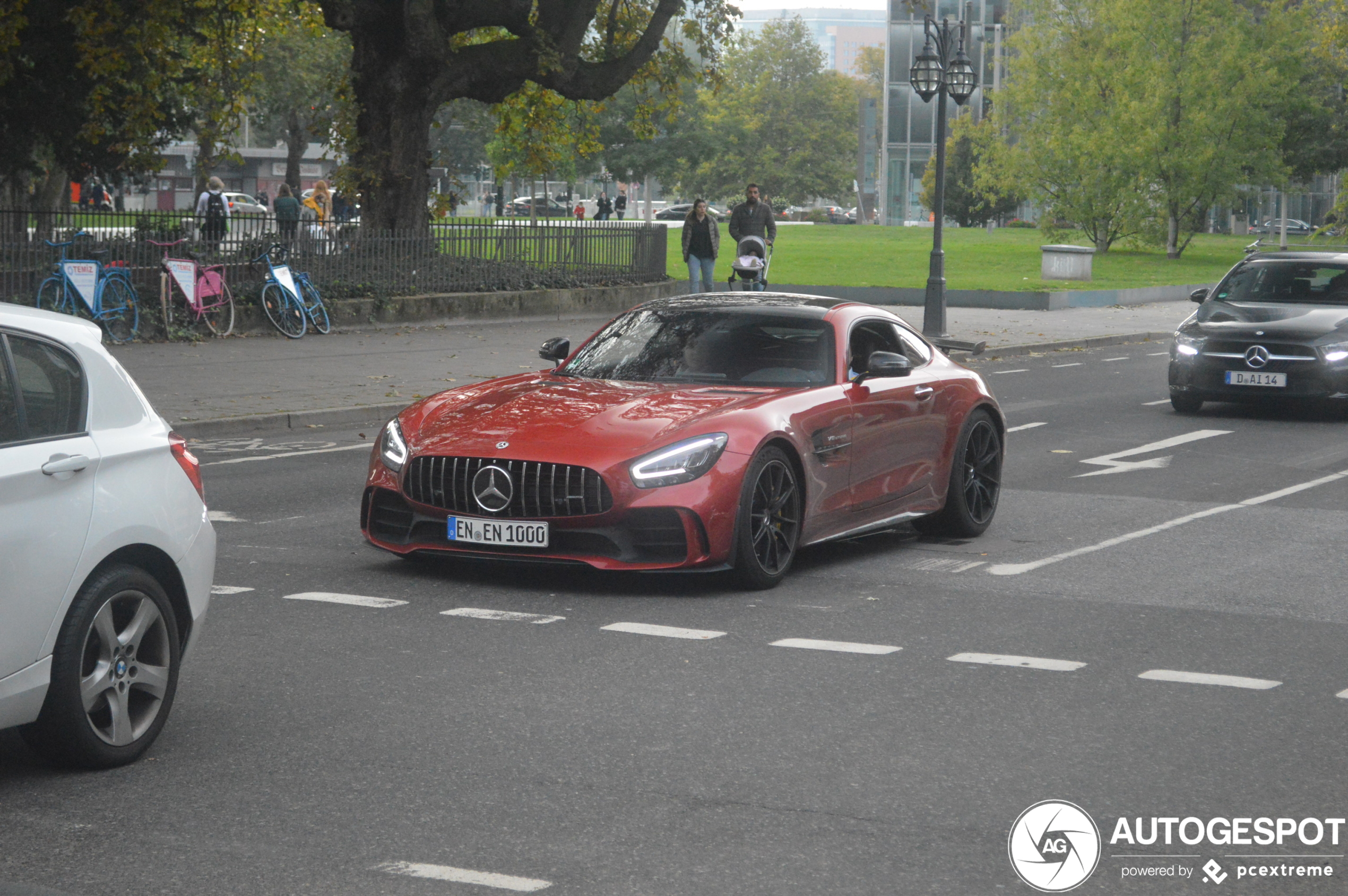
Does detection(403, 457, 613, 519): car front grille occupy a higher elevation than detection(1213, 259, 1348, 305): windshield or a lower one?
lower

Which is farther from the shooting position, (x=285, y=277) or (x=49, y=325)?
(x=285, y=277)

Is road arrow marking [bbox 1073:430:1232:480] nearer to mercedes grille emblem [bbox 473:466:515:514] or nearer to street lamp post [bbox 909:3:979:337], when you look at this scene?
mercedes grille emblem [bbox 473:466:515:514]

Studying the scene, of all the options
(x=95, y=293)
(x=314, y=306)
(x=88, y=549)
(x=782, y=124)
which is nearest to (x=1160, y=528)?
(x=88, y=549)

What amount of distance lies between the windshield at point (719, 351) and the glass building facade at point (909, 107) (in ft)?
304

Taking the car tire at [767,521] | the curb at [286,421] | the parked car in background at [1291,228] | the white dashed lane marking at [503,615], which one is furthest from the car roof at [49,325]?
the parked car in background at [1291,228]

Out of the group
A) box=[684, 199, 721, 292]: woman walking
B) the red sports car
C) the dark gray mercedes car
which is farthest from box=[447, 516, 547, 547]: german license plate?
box=[684, 199, 721, 292]: woman walking

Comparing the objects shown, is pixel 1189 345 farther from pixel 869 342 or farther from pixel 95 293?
pixel 95 293

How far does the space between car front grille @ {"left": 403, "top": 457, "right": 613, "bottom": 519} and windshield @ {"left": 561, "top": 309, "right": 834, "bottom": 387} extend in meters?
1.28

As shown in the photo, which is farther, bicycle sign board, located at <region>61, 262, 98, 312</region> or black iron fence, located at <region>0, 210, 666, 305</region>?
black iron fence, located at <region>0, 210, 666, 305</region>

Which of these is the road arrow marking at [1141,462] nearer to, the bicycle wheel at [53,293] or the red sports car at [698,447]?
the red sports car at [698,447]

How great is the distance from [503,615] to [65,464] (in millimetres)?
2899

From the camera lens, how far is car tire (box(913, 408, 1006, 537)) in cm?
1004

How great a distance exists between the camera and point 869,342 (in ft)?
31.7

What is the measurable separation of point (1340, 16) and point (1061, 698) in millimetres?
47296
